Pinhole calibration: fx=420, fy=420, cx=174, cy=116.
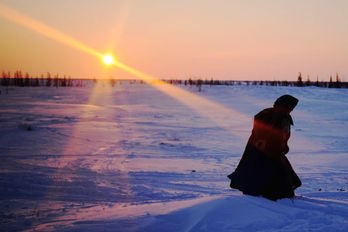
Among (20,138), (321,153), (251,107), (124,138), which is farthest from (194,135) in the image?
(251,107)

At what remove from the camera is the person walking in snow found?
18.6 feet

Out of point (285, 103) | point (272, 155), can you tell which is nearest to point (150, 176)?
point (272, 155)

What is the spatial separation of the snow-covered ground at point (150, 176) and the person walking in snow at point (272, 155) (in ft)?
0.69

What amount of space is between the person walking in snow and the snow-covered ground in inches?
8.2

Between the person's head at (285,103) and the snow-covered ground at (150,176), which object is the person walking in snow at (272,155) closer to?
the person's head at (285,103)

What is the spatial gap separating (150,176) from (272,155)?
351 centimetres

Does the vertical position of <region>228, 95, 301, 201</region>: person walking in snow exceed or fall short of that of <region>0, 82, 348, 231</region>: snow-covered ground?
it exceeds it

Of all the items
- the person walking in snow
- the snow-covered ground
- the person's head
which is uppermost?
the person's head

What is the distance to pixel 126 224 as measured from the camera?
4.96 meters

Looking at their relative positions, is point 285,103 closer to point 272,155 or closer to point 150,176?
point 272,155

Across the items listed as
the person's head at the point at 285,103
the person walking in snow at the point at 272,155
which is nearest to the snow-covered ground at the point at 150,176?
the person walking in snow at the point at 272,155

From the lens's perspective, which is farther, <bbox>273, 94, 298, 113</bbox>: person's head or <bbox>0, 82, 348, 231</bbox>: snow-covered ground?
<bbox>273, 94, 298, 113</bbox>: person's head

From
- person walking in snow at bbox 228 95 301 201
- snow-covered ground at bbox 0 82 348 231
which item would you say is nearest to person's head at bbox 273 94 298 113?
person walking in snow at bbox 228 95 301 201

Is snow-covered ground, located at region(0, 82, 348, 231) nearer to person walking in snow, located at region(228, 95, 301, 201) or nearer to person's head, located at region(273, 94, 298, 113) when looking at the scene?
person walking in snow, located at region(228, 95, 301, 201)
